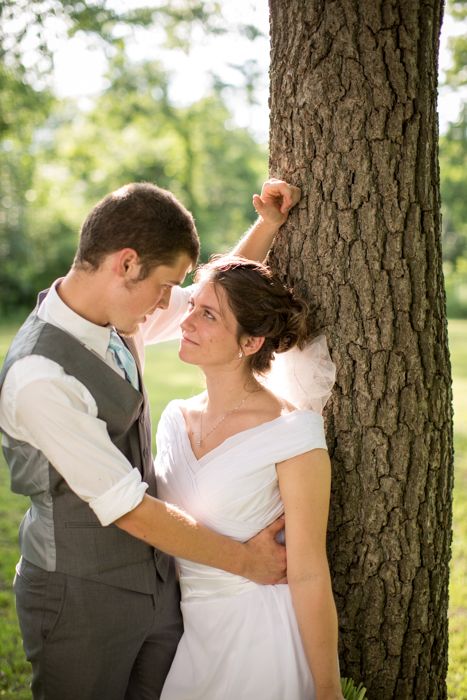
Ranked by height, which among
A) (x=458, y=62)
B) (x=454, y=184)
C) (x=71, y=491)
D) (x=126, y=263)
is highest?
(x=458, y=62)

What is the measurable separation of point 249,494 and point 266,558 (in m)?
0.24

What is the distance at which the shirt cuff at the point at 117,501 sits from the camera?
2.29 metres

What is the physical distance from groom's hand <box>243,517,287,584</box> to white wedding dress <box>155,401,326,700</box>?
35 mm

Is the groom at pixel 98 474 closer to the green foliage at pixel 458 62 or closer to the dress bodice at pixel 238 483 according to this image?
the dress bodice at pixel 238 483

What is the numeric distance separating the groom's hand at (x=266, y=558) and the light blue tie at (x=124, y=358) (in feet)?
2.37

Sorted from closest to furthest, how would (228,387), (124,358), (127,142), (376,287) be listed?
(124,358) < (376,287) < (228,387) < (127,142)

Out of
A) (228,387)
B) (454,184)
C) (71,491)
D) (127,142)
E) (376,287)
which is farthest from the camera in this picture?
(127,142)

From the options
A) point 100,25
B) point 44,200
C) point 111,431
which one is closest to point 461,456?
point 100,25

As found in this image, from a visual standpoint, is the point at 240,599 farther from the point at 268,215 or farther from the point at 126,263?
the point at 268,215

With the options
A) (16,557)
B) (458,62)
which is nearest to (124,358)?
(16,557)

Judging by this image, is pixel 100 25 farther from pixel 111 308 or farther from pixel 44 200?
pixel 44 200

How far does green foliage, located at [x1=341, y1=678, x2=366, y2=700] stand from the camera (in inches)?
109

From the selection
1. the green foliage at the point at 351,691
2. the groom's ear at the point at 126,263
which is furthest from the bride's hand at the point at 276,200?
the green foliage at the point at 351,691

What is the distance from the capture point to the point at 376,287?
8.92 feet
